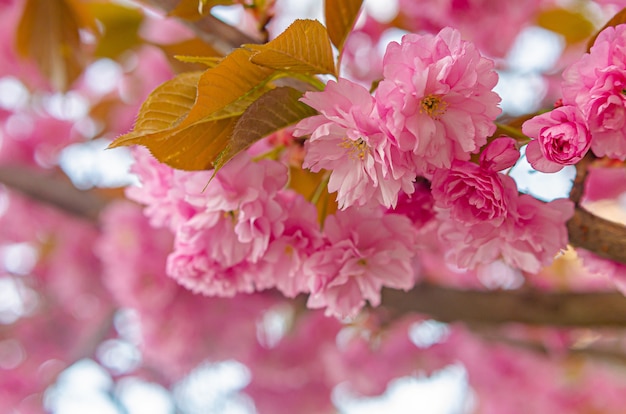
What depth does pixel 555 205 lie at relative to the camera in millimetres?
578

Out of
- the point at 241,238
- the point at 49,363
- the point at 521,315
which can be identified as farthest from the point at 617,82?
the point at 49,363

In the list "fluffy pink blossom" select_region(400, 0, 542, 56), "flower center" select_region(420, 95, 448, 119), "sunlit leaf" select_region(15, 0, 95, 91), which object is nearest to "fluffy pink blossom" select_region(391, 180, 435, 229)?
"flower center" select_region(420, 95, 448, 119)

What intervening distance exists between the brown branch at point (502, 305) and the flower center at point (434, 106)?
0.74 meters

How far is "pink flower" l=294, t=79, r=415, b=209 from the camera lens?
48cm

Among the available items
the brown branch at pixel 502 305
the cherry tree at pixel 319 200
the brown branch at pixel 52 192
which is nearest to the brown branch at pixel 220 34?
the cherry tree at pixel 319 200

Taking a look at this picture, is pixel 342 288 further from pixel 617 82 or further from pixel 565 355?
pixel 565 355

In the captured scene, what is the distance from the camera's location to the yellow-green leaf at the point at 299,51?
49 cm

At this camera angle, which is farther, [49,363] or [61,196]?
[49,363]

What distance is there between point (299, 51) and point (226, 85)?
2.5 inches

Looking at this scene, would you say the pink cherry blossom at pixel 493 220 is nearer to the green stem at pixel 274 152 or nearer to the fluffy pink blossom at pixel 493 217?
the fluffy pink blossom at pixel 493 217

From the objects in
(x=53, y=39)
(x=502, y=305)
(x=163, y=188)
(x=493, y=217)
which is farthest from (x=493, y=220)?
(x=53, y=39)

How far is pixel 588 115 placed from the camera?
48 centimetres

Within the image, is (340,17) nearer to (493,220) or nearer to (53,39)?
(493,220)

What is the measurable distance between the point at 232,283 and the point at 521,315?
76 cm
